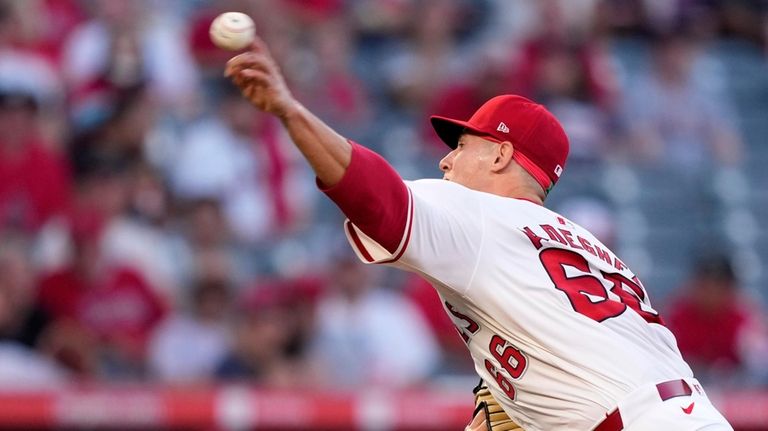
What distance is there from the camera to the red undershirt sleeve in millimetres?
3564

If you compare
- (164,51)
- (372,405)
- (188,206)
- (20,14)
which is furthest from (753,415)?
(20,14)

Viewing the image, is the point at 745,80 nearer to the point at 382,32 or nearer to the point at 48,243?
the point at 382,32

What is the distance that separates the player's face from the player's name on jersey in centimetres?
31

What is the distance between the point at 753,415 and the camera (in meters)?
7.05

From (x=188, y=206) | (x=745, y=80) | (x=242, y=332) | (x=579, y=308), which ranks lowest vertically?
(x=579, y=308)

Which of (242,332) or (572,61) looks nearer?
(242,332)

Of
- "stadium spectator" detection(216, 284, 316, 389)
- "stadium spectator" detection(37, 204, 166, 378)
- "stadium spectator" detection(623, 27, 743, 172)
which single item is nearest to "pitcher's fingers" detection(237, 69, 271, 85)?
"stadium spectator" detection(216, 284, 316, 389)

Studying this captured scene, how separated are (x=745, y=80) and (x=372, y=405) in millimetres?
5857

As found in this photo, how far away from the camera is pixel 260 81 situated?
348cm

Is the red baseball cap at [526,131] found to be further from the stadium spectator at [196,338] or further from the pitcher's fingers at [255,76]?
the stadium spectator at [196,338]

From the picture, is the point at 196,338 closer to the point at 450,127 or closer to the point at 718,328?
the point at 718,328

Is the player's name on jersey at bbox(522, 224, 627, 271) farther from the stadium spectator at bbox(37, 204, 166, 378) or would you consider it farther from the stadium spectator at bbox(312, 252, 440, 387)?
the stadium spectator at bbox(37, 204, 166, 378)

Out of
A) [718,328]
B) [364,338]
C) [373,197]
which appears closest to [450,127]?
[373,197]

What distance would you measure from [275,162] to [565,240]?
4.91 meters
